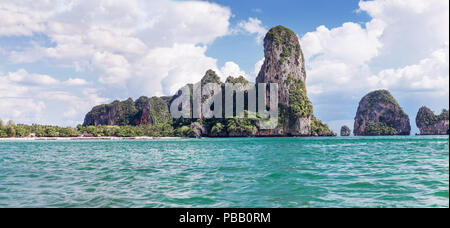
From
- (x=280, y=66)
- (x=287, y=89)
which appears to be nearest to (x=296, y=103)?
(x=287, y=89)

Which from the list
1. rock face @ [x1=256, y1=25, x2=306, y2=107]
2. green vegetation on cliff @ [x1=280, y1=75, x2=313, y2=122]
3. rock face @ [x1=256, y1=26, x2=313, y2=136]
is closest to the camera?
rock face @ [x1=256, y1=26, x2=313, y2=136]

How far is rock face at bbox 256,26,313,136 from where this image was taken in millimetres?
182375

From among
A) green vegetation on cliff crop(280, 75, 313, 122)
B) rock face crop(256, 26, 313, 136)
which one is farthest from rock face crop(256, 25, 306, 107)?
green vegetation on cliff crop(280, 75, 313, 122)

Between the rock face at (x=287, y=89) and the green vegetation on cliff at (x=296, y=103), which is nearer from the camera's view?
the rock face at (x=287, y=89)

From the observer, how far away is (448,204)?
8.65m

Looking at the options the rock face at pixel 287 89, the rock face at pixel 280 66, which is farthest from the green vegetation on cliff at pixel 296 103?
the rock face at pixel 280 66

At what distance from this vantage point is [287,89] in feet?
627

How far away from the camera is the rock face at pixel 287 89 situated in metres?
182

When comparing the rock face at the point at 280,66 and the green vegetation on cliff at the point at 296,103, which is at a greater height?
the rock face at the point at 280,66

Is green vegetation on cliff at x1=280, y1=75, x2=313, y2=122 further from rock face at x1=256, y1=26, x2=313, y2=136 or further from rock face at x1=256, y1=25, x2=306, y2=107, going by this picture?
rock face at x1=256, y1=25, x2=306, y2=107

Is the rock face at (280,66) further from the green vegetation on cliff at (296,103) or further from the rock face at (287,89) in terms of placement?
the green vegetation on cliff at (296,103)

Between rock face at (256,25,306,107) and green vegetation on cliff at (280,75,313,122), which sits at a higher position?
rock face at (256,25,306,107)

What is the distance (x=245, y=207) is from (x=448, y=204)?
6.18 m
